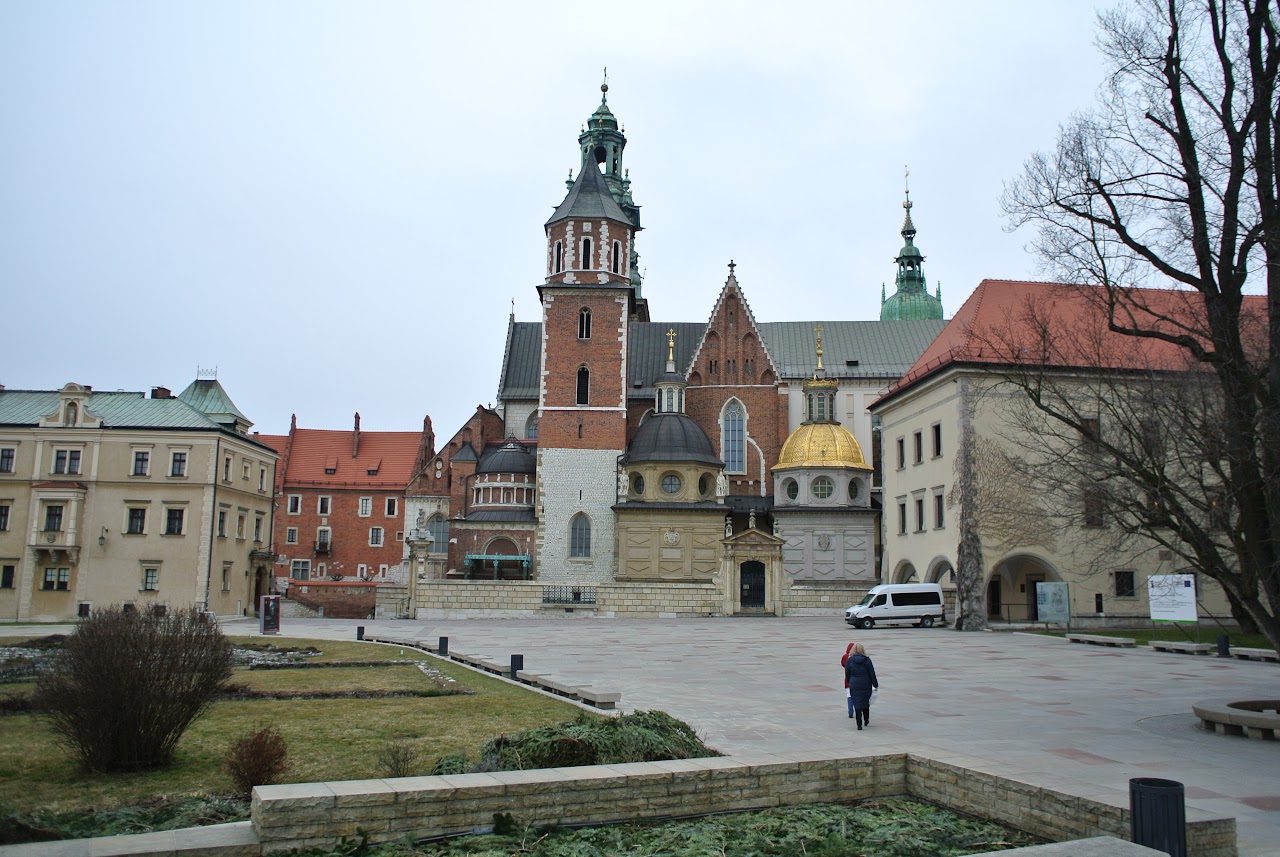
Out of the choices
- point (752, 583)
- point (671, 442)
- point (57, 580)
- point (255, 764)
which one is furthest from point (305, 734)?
point (671, 442)

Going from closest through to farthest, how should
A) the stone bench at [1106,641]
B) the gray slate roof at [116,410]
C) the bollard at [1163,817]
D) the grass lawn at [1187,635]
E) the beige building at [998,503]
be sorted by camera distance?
the bollard at [1163,817]
the stone bench at [1106,641]
the grass lawn at [1187,635]
the beige building at [998,503]
the gray slate roof at [116,410]

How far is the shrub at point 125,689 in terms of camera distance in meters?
10.6

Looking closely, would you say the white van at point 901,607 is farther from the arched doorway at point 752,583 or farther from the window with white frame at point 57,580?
the window with white frame at point 57,580

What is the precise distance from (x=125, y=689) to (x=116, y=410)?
44.1m

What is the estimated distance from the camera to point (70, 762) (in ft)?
36.0

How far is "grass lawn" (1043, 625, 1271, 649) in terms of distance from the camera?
31.7 meters

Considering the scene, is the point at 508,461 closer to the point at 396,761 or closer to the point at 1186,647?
the point at 1186,647

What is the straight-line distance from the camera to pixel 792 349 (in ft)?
221

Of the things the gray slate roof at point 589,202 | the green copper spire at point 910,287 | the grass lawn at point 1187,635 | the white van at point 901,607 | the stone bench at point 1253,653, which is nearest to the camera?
the stone bench at point 1253,653

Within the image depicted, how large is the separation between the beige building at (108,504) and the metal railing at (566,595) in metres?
15.3

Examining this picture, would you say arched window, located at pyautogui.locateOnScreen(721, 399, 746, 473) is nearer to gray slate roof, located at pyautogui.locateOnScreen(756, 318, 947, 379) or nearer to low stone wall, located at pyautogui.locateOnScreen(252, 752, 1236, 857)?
gray slate roof, located at pyautogui.locateOnScreen(756, 318, 947, 379)

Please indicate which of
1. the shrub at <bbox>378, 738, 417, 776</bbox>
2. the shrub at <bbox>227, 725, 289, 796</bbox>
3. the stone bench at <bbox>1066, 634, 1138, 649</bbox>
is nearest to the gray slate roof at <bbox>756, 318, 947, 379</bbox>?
the stone bench at <bbox>1066, 634, 1138, 649</bbox>

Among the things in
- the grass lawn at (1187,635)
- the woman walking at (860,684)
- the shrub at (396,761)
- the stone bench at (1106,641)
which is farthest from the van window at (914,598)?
the shrub at (396,761)

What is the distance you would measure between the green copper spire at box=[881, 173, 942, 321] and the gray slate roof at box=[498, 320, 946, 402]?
80.6 feet
